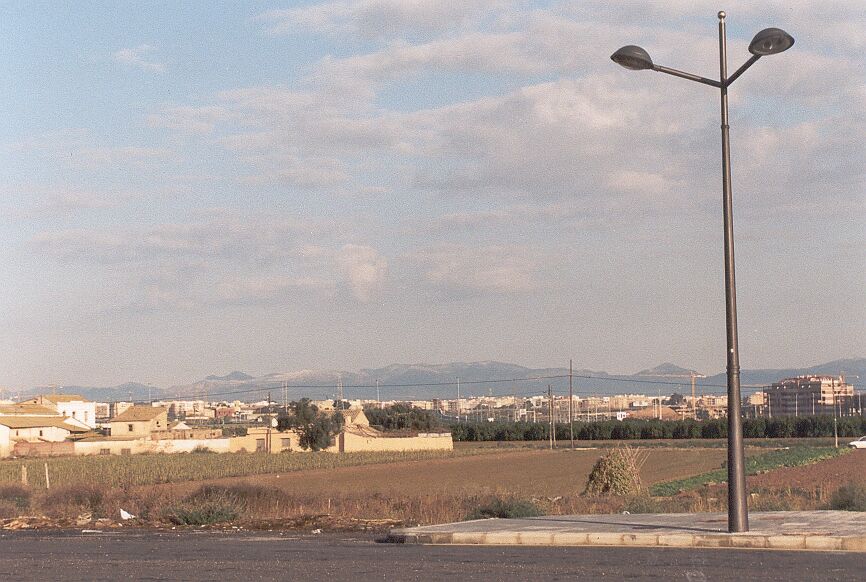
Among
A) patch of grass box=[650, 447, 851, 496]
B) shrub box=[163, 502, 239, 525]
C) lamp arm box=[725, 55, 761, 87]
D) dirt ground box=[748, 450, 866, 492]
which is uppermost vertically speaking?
lamp arm box=[725, 55, 761, 87]

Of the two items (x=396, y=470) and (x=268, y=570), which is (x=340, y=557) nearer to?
(x=268, y=570)

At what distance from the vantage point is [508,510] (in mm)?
22531

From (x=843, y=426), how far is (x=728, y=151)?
403 feet

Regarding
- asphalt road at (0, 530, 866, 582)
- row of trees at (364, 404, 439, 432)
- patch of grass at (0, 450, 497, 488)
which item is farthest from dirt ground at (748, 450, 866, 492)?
row of trees at (364, 404, 439, 432)

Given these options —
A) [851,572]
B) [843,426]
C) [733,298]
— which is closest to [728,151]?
[733,298]

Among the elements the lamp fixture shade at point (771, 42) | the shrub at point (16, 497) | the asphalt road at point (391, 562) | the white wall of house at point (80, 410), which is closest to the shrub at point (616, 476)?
the asphalt road at point (391, 562)

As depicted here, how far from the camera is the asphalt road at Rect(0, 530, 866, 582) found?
524 inches

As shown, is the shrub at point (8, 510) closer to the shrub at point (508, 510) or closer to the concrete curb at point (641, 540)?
the shrub at point (508, 510)

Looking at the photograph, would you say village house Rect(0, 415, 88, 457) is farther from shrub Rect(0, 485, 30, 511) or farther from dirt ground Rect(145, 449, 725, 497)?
shrub Rect(0, 485, 30, 511)

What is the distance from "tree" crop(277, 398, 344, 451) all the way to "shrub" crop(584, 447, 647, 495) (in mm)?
85913

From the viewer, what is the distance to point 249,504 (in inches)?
1032

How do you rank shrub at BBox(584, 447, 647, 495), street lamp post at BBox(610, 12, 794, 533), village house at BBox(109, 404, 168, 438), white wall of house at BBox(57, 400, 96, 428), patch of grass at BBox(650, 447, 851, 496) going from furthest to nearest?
white wall of house at BBox(57, 400, 96, 428), village house at BBox(109, 404, 168, 438), patch of grass at BBox(650, 447, 851, 496), shrub at BBox(584, 447, 647, 495), street lamp post at BBox(610, 12, 794, 533)

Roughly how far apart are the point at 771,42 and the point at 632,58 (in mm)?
1968

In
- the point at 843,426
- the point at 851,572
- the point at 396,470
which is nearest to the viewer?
the point at 851,572
